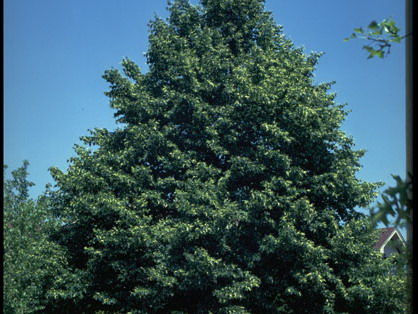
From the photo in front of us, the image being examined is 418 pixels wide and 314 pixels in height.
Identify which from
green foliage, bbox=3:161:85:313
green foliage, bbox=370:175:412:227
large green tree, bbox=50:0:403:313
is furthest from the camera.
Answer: green foliage, bbox=3:161:85:313

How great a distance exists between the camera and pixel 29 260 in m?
22.9

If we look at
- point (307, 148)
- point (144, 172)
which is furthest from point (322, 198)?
point (144, 172)

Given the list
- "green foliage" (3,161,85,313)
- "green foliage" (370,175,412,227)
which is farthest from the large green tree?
"green foliage" (370,175,412,227)

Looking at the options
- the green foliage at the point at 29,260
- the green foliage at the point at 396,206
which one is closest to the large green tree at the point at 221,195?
the green foliage at the point at 29,260

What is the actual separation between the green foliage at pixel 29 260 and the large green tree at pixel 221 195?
93cm

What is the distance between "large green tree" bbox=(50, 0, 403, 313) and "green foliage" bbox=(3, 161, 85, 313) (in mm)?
932

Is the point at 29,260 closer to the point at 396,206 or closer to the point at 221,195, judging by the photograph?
the point at 221,195

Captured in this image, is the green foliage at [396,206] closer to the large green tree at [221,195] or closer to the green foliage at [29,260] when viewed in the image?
the large green tree at [221,195]

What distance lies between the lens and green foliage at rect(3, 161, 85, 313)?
2169cm

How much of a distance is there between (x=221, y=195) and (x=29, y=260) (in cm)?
952

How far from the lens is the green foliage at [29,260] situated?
21.7 m

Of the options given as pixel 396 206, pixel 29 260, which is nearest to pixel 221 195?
pixel 29 260

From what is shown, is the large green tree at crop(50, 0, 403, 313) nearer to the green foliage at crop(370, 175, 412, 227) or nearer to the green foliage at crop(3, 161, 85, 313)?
the green foliage at crop(3, 161, 85, 313)

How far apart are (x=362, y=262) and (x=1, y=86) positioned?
801 inches
